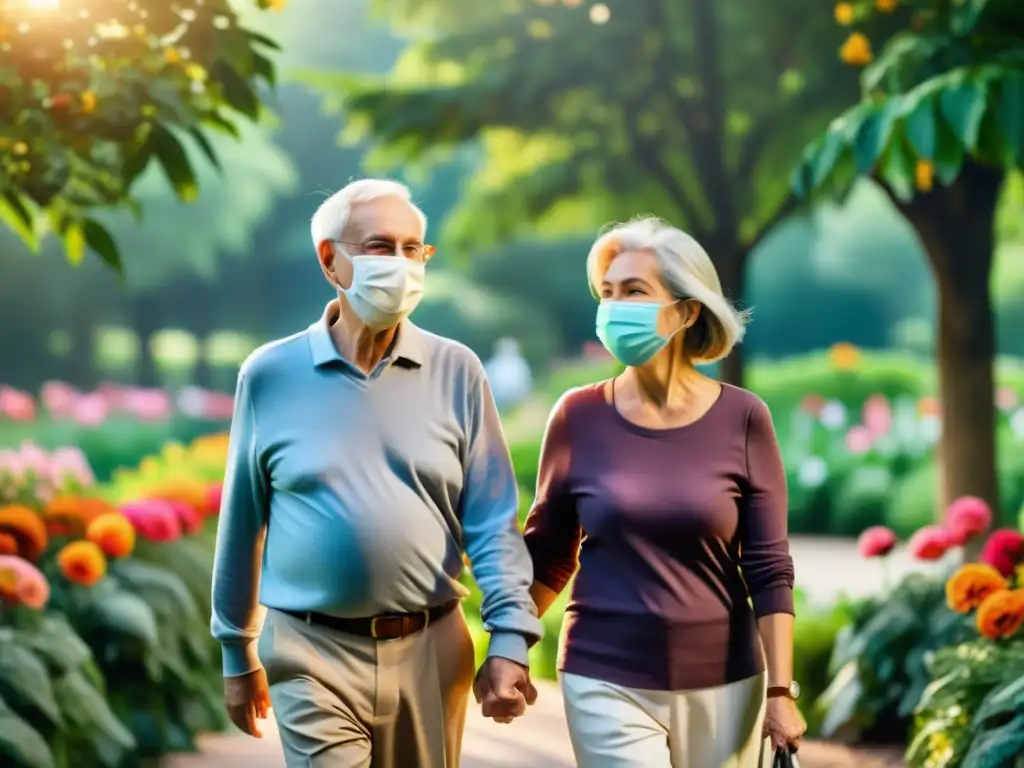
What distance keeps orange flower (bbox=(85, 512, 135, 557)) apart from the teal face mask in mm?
3367

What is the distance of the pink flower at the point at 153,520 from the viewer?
6488 millimetres

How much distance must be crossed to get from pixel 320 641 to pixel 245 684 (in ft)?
0.99

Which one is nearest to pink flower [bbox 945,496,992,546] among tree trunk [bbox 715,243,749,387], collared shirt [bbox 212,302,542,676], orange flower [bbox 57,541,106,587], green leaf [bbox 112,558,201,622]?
green leaf [bbox 112,558,201,622]

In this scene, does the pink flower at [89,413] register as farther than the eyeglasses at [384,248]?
Yes

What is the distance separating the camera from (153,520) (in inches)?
255

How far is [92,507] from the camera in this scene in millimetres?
6348

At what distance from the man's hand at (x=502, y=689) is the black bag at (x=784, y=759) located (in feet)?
1.71

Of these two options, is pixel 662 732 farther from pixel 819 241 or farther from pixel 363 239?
pixel 819 241

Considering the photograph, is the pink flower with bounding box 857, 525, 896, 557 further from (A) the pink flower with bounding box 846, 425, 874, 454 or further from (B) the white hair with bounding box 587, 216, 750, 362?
(A) the pink flower with bounding box 846, 425, 874, 454

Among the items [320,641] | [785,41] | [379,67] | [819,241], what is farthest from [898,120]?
[379,67]

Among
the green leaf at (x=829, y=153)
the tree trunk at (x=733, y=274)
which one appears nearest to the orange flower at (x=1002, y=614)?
the green leaf at (x=829, y=153)

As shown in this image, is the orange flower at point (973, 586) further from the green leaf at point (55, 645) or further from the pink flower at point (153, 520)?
the pink flower at point (153, 520)

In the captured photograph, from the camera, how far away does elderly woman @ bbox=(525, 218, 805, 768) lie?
3150mm

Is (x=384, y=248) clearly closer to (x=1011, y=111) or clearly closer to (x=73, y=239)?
(x=1011, y=111)
